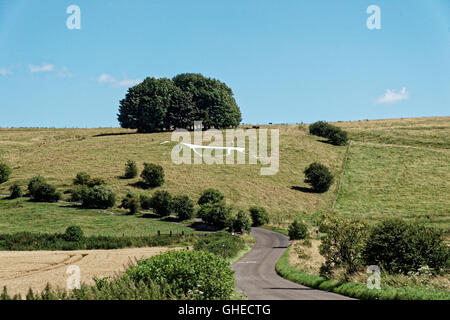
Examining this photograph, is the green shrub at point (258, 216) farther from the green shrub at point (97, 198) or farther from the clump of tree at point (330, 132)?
the clump of tree at point (330, 132)

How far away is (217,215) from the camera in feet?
226

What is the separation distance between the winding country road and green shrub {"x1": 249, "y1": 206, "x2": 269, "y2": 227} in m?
15.4

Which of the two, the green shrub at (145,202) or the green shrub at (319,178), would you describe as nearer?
the green shrub at (145,202)

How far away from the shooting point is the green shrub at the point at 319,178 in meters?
94.4

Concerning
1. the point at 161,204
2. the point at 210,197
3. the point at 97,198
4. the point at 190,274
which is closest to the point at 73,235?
the point at 161,204

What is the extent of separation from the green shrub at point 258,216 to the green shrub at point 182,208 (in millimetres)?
11952

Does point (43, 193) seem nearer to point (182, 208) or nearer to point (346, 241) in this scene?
point (182, 208)

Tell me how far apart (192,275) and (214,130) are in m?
121

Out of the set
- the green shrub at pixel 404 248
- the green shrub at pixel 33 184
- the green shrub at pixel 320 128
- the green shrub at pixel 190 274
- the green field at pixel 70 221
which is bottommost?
the green field at pixel 70 221

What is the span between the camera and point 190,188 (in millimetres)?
88062

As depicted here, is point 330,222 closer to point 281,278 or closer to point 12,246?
point 281,278

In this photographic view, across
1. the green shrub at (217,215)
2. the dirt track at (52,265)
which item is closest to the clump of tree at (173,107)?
the green shrub at (217,215)

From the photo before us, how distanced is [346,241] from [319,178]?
66.9 m
